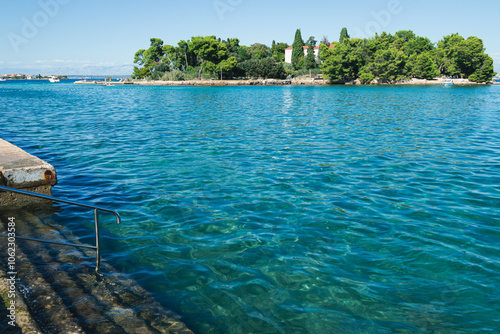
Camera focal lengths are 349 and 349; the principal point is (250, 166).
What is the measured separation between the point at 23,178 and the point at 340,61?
114 m

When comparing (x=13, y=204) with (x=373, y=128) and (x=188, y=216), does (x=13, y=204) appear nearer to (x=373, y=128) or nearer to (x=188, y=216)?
(x=188, y=216)

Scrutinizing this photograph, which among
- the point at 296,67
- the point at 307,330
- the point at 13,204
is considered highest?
the point at 296,67

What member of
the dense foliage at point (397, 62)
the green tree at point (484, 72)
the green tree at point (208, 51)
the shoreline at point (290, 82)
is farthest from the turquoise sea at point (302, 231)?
the green tree at point (484, 72)

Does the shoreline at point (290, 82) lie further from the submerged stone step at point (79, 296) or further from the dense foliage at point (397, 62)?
the submerged stone step at point (79, 296)

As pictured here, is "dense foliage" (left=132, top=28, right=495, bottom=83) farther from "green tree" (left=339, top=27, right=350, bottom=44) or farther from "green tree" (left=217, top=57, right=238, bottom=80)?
"green tree" (left=339, top=27, right=350, bottom=44)

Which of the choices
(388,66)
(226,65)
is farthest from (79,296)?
(226,65)

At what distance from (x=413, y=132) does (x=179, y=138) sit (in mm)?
12508

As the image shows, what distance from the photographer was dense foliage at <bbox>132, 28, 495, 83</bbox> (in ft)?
369

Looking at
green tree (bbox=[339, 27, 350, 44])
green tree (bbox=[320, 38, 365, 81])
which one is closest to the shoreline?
green tree (bbox=[320, 38, 365, 81])

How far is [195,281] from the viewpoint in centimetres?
505

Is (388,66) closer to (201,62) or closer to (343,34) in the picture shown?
(343,34)

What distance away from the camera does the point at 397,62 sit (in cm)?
11012

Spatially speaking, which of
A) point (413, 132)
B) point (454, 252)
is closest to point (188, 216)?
point (454, 252)

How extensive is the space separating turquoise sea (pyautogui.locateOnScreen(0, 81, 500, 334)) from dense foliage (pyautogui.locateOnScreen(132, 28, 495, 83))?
10678 centimetres
